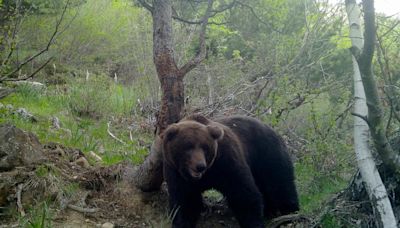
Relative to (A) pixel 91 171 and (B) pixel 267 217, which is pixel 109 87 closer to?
(A) pixel 91 171

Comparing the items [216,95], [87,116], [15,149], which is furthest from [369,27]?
[87,116]

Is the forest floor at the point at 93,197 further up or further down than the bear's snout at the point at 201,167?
further down

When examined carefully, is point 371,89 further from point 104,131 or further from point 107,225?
point 104,131

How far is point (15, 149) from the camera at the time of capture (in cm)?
557

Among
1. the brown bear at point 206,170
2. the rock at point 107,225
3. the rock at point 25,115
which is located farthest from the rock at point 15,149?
the rock at point 25,115

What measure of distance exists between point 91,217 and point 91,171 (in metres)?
0.79

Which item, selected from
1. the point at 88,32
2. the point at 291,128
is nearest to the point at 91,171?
the point at 291,128

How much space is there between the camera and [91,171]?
6.18 meters

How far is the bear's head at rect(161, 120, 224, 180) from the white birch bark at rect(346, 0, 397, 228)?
63.5 inches

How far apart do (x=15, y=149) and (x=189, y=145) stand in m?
2.02

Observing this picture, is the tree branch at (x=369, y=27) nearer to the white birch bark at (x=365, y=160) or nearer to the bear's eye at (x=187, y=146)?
the white birch bark at (x=365, y=160)

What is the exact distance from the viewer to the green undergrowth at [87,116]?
7.36 meters

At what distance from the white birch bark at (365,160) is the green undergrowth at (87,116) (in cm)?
368

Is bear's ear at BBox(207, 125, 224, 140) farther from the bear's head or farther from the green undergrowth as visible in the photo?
the green undergrowth
